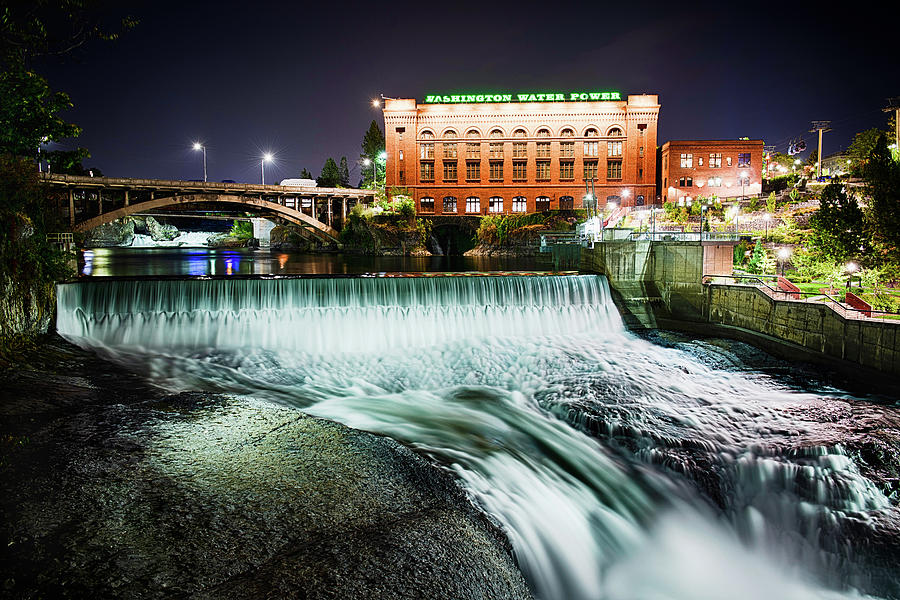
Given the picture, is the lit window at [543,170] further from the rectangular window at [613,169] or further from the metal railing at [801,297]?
the metal railing at [801,297]

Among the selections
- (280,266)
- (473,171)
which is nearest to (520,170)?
(473,171)

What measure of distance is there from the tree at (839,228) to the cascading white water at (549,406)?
26.3 feet

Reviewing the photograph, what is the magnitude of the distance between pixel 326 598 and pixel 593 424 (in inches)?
287

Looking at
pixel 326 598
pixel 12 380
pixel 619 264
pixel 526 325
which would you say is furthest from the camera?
pixel 619 264

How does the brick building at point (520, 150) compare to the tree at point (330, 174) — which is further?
the tree at point (330, 174)

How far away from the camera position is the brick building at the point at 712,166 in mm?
66750

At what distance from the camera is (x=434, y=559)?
396 centimetres

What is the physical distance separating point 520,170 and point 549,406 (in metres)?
62.4

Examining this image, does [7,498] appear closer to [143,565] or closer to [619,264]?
[143,565]

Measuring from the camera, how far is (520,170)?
6931cm

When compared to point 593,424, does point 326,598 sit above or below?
above

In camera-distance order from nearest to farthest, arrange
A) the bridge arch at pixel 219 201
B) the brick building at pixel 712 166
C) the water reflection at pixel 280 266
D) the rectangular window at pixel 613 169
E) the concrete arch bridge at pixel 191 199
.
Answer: the water reflection at pixel 280 266
the concrete arch bridge at pixel 191 199
the bridge arch at pixel 219 201
the brick building at pixel 712 166
the rectangular window at pixel 613 169

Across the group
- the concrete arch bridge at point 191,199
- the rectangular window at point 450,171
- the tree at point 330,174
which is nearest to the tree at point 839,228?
the concrete arch bridge at point 191,199

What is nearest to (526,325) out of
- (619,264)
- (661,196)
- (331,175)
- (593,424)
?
(619,264)
